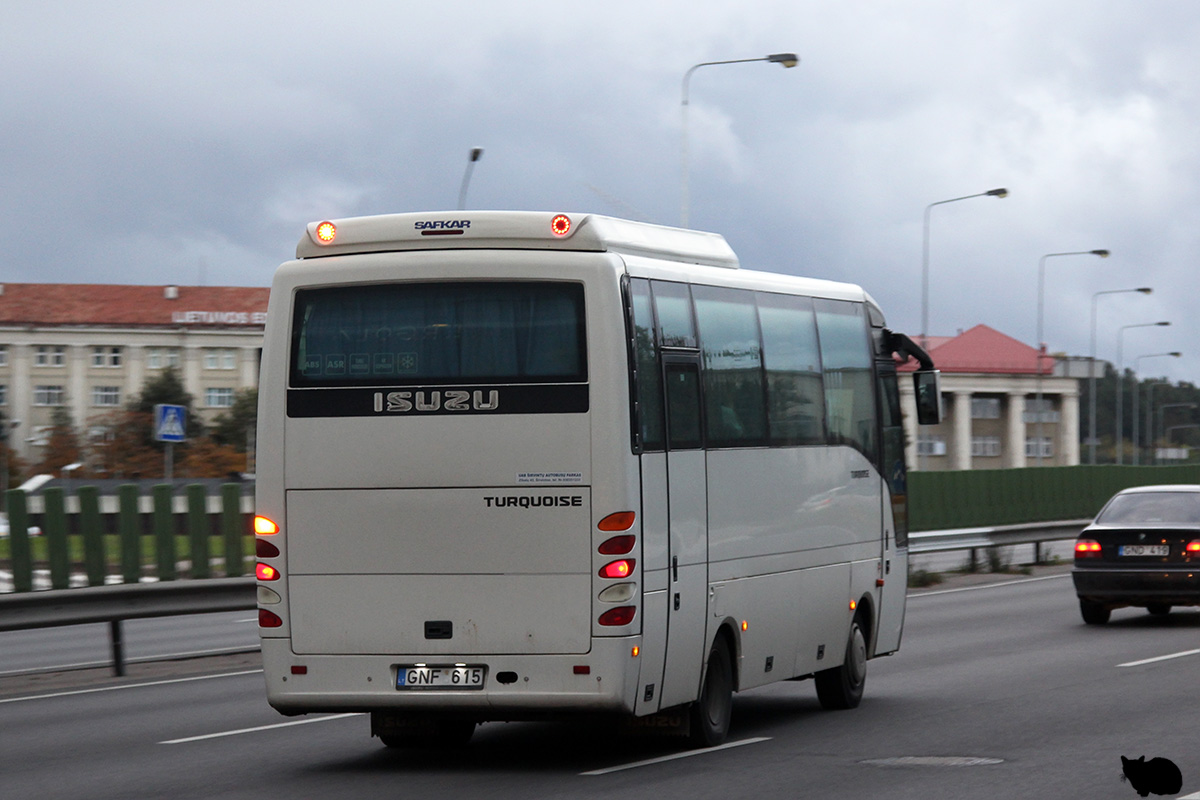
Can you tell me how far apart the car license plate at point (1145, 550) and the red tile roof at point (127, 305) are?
136516 mm

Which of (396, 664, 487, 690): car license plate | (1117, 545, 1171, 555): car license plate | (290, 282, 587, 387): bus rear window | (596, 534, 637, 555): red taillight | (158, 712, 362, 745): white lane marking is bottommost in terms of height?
(158, 712, 362, 745): white lane marking

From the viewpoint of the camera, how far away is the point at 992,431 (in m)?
151

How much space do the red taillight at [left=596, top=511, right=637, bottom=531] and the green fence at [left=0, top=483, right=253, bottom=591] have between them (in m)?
8.36

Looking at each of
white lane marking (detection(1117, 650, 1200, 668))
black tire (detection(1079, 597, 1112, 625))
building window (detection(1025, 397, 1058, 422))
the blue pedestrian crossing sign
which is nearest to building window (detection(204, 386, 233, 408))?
building window (detection(1025, 397, 1058, 422))

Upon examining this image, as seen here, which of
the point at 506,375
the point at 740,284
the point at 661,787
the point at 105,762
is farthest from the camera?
the point at 740,284

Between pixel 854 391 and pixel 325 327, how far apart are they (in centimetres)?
496

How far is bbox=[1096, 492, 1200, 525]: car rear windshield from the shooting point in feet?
68.9

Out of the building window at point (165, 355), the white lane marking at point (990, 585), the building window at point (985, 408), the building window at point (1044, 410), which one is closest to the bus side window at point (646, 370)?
the white lane marking at point (990, 585)

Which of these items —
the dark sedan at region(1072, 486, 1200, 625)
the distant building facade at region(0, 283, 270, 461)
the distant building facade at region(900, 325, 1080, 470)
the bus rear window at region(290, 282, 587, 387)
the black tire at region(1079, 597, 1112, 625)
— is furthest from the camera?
the distant building facade at region(0, 283, 270, 461)

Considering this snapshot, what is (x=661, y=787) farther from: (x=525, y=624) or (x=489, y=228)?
(x=489, y=228)

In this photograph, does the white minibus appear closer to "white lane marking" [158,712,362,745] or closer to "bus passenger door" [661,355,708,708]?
"bus passenger door" [661,355,708,708]

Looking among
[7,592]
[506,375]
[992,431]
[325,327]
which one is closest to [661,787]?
[506,375]

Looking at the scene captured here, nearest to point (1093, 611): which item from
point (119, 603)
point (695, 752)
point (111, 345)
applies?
point (119, 603)

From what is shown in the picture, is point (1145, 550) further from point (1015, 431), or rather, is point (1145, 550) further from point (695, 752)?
point (1015, 431)
